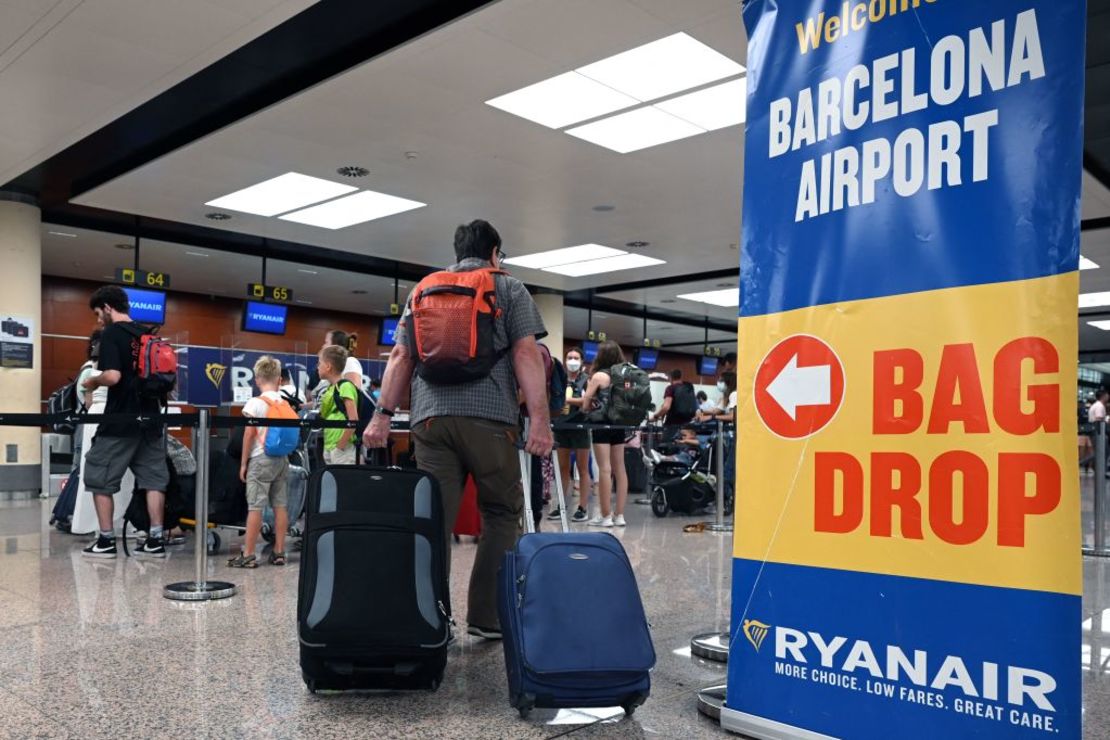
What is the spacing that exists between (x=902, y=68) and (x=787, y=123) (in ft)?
1.08

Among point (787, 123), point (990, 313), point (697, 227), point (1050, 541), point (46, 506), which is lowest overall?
point (46, 506)

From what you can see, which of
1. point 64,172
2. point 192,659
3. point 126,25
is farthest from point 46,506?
point 192,659

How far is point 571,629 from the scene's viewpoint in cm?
240

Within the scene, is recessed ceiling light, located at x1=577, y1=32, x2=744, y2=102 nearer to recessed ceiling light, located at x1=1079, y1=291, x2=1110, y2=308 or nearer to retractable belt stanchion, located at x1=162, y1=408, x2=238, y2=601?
retractable belt stanchion, located at x1=162, y1=408, x2=238, y2=601

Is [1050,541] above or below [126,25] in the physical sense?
below

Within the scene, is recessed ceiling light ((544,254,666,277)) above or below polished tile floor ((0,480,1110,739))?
above

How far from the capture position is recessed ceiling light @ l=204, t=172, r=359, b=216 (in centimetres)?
906

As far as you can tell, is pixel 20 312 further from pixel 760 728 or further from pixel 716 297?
pixel 716 297

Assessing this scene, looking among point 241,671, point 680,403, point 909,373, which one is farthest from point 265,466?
point 680,403

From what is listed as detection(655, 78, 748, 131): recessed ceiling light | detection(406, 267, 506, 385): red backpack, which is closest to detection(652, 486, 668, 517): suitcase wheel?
detection(655, 78, 748, 131): recessed ceiling light

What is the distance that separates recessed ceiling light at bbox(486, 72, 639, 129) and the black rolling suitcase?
434 cm

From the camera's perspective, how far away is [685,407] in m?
8.83

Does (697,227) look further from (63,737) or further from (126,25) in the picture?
(63,737)

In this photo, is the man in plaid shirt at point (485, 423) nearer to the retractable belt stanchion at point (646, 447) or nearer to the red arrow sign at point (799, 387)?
the red arrow sign at point (799, 387)
